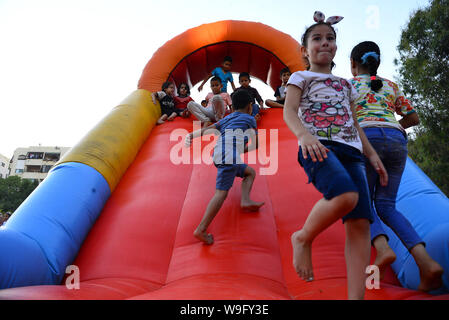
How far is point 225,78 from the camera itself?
→ 4285mm

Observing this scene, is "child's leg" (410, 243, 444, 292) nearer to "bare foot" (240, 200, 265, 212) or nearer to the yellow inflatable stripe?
"bare foot" (240, 200, 265, 212)

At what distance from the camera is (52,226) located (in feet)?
5.11

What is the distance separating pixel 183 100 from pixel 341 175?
3.22m

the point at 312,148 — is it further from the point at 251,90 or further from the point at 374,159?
the point at 251,90

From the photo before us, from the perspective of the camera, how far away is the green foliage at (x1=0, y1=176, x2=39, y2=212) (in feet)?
78.8

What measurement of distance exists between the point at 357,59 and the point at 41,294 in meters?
1.66

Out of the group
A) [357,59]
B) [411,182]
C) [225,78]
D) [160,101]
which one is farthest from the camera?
[225,78]

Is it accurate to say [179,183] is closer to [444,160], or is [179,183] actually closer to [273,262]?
[273,262]

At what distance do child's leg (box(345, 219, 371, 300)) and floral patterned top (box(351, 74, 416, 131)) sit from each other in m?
0.57

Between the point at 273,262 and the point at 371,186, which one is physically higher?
the point at 371,186

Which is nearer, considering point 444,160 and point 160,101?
point 160,101

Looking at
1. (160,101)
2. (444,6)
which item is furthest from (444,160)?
(160,101)

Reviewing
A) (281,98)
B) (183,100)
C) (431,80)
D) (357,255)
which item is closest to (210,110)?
(183,100)
